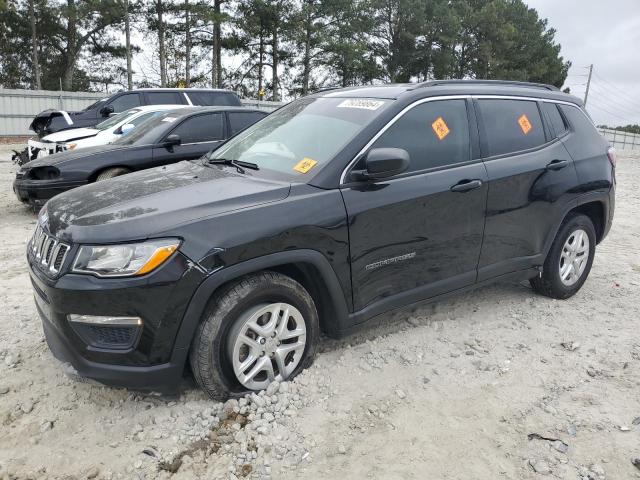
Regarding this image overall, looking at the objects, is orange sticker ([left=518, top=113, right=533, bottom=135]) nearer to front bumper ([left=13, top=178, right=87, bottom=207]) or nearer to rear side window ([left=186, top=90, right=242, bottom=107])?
front bumper ([left=13, top=178, right=87, bottom=207])

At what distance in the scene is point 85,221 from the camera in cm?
270

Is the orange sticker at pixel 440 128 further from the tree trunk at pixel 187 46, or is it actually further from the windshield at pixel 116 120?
the tree trunk at pixel 187 46

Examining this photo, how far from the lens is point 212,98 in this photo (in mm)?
13219

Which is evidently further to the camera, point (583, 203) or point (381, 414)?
point (583, 203)

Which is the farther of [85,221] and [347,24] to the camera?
[347,24]

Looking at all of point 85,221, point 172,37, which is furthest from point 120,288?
point 172,37

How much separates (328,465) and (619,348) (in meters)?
2.41

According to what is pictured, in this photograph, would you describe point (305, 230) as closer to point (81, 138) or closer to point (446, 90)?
point (446, 90)

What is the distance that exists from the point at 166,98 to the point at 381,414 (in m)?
11.7

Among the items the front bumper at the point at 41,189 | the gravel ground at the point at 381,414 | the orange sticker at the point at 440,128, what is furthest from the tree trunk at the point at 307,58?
the gravel ground at the point at 381,414

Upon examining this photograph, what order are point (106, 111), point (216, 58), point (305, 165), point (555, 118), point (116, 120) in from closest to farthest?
point (305, 165)
point (555, 118)
point (116, 120)
point (106, 111)
point (216, 58)

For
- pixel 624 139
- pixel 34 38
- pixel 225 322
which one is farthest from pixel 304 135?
pixel 624 139

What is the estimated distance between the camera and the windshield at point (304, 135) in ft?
10.8

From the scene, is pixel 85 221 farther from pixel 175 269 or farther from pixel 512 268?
pixel 512 268
